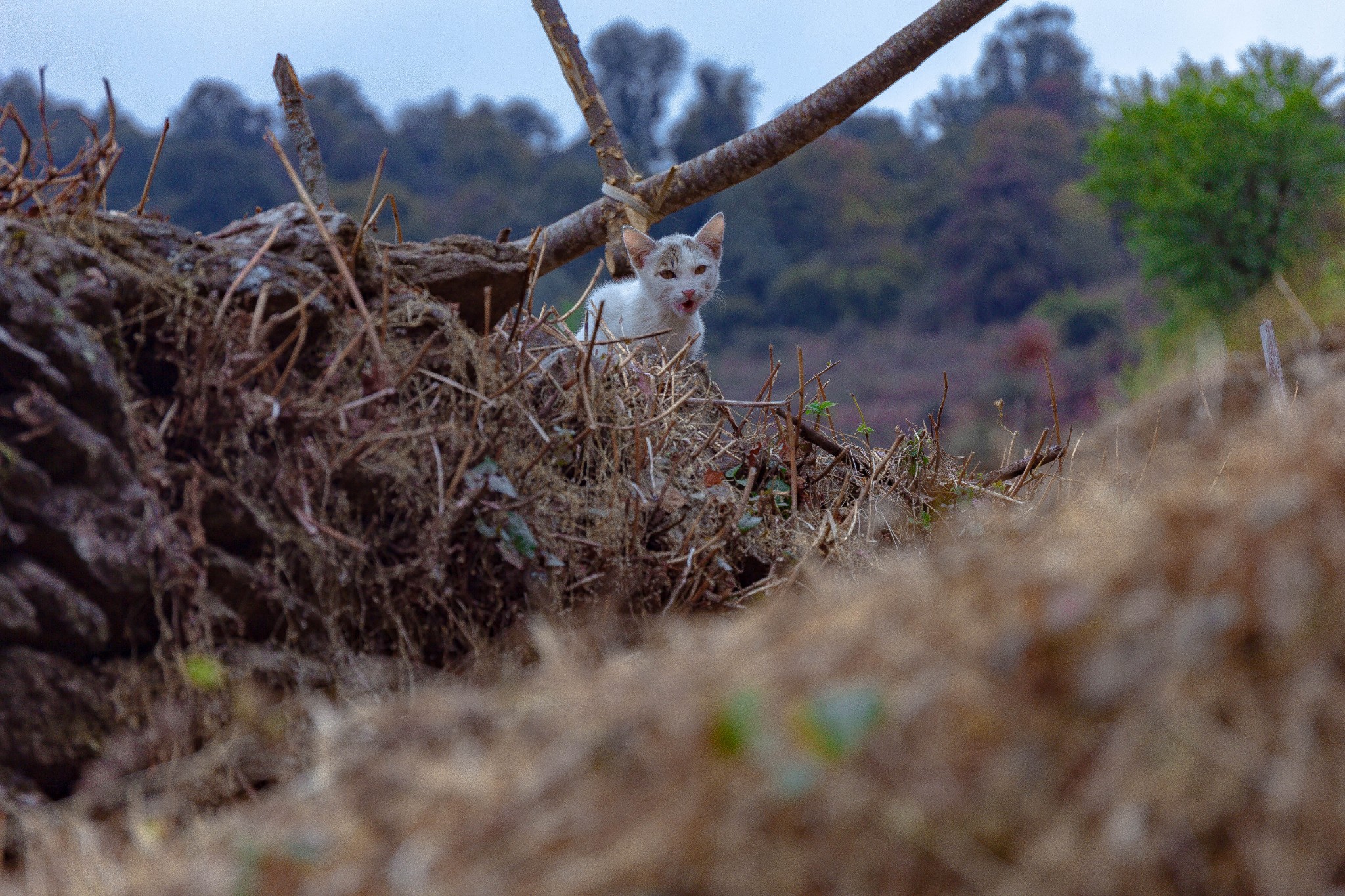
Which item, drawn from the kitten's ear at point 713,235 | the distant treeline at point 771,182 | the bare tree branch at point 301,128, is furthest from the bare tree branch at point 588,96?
the distant treeline at point 771,182

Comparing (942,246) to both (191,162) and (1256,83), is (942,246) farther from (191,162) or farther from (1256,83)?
(191,162)

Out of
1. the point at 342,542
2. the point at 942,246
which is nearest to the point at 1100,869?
the point at 342,542

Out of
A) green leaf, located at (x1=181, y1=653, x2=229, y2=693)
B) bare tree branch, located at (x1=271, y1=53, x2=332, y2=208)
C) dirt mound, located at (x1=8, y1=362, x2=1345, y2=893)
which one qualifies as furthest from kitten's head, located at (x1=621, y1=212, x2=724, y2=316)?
dirt mound, located at (x1=8, y1=362, x2=1345, y2=893)

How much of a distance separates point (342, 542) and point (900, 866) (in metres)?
1.35

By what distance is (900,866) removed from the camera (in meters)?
0.97

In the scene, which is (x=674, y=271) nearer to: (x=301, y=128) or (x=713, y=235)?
(x=713, y=235)

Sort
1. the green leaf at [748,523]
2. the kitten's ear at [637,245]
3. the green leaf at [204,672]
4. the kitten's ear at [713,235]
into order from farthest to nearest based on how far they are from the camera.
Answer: the kitten's ear at [713,235], the kitten's ear at [637,245], the green leaf at [748,523], the green leaf at [204,672]

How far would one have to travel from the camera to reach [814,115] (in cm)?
357

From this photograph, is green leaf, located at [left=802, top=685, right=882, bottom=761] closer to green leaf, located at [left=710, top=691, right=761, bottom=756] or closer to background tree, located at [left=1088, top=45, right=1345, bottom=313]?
green leaf, located at [left=710, top=691, right=761, bottom=756]

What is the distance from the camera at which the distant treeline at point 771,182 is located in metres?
29.7

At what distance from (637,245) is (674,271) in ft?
0.70

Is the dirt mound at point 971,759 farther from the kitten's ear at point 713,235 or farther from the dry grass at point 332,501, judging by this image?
the kitten's ear at point 713,235

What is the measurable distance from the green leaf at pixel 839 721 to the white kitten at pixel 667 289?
3404 millimetres

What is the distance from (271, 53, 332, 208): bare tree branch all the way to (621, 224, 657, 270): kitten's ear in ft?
4.07
